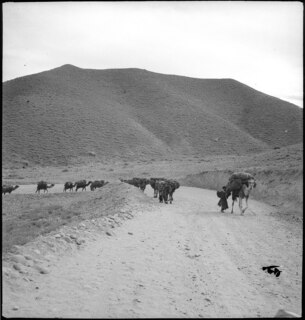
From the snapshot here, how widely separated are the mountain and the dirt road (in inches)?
2290

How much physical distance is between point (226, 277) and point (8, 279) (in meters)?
4.01

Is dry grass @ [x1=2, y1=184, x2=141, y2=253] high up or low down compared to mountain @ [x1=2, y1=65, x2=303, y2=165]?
down

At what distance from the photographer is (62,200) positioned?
26.6 metres

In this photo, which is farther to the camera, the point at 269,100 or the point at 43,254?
the point at 269,100

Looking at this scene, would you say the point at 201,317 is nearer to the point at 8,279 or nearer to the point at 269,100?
the point at 8,279

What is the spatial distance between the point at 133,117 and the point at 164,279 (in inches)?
3725

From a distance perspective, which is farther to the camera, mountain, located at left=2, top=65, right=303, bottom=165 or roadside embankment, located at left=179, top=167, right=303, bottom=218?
mountain, located at left=2, top=65, right=303, bottom=165

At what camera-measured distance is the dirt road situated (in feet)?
17.4

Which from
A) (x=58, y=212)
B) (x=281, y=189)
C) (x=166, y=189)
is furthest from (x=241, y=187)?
(x=58, y=212)

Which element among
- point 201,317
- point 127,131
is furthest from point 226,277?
point 127,131

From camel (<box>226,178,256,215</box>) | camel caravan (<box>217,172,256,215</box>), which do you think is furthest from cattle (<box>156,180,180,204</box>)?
camel (<box>226,178,256,215</box>)

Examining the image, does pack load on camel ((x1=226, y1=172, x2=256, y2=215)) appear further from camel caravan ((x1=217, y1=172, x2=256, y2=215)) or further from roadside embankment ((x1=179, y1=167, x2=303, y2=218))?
roadside embankment ((x1=179, y1=167, x2=303, y2=218))

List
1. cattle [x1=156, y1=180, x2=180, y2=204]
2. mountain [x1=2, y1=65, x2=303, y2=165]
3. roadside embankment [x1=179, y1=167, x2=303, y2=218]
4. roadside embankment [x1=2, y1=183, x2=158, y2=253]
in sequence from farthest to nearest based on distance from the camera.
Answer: mountain [x1=2, y1=65, x2=303, y2=165], roadside embankment [x1=179, y1=167, x2=303, y2=218], cattle [x1=156, y1=180, x2=180, y2=204], roadside embankment [x1=2, y1=183, x2=158, y2=253]

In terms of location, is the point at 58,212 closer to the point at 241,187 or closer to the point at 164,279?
the point at 241,187
